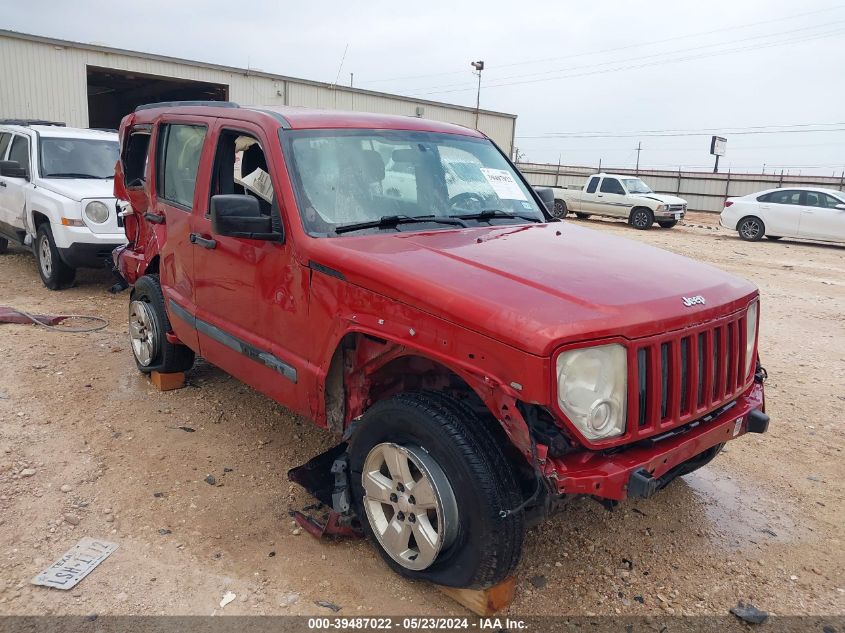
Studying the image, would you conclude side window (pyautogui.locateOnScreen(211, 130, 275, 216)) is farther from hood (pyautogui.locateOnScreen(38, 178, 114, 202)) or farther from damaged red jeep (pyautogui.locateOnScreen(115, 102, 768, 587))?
hood (pyautogui.locateOnScreen(38, 178, 114, 202))

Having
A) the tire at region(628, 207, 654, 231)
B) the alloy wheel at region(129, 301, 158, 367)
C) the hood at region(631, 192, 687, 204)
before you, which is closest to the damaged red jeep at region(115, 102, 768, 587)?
the alloy wheel at region(129, 301, 158, 367)

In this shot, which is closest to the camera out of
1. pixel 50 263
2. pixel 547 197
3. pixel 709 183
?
pixel 547 197

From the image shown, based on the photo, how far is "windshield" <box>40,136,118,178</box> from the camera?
8539mm

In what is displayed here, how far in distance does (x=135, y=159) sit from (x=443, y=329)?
13.3ft

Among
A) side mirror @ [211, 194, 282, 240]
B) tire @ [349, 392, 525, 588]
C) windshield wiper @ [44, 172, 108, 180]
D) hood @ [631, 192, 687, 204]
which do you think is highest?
hood @ [631, 192, 687, 204]

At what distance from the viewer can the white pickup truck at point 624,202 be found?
19.8 meters

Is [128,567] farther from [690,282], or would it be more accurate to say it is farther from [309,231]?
[690,282]

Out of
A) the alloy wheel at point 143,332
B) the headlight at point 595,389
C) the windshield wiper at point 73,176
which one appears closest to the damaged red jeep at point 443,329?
the headlight at point 595,389

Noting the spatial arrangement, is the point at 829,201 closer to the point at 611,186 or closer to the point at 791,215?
the point at 791,215

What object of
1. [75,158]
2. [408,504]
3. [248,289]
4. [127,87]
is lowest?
[408,504]

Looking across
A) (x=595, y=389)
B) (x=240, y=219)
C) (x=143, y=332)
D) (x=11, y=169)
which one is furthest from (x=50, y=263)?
(x=595, y=389)

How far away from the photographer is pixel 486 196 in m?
3.96

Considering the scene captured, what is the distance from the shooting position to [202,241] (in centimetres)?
403

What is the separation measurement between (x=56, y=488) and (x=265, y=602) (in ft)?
5.31
